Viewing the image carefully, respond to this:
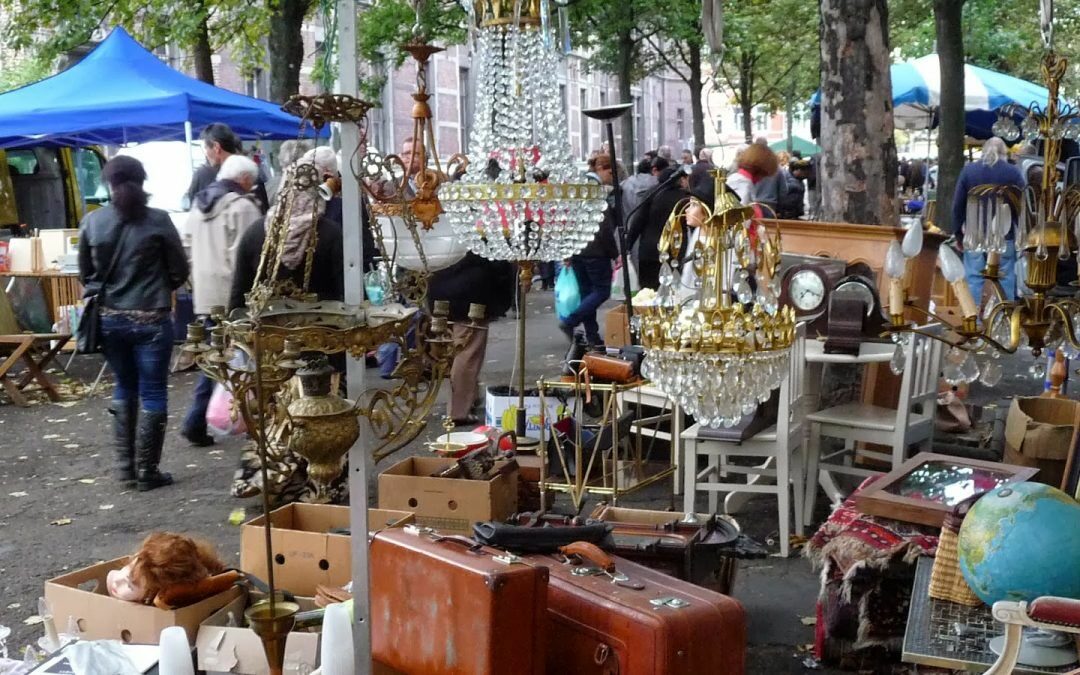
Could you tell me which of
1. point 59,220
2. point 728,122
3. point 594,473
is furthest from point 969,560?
point 728,122

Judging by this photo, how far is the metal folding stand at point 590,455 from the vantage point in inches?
209

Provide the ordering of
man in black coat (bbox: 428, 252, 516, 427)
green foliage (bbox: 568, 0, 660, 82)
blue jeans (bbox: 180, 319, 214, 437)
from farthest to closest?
1. green foliage (bbox: 568, 0, 660, 82)
2. man in black coat (bbox: 428, 252, 516, 427)
3. blue jeans (bbox: 180, 319, 214, 437)

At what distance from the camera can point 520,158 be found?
473 cm

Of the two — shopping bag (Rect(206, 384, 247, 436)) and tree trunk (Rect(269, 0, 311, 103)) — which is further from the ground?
tree trunk (Rect(269, 0, 311, 103))

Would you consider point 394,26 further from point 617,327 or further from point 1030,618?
point 1030,618

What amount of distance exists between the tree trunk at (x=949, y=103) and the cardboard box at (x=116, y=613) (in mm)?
10685

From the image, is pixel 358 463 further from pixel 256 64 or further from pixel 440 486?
pixel 256 64

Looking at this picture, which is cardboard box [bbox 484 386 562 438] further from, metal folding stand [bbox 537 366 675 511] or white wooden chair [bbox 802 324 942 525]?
white wooden chair [bbox 802 324 942 525]

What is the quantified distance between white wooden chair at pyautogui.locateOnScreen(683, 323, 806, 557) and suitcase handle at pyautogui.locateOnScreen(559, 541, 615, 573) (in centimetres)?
169

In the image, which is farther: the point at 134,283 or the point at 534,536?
the point at 134,283

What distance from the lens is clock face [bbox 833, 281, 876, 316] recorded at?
9.31ft

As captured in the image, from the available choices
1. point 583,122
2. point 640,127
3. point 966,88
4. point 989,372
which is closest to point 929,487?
point 989,372

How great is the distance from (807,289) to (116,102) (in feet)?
24.4

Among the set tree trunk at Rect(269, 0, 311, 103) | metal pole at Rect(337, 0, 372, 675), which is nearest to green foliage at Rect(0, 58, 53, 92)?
tree trunk at Rect(269, 0, 311, 103)
